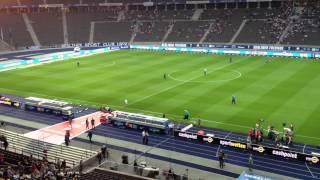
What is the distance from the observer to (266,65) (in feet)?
189

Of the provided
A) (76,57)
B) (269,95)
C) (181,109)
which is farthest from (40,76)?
(269,95)

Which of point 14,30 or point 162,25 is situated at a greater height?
point 162,25

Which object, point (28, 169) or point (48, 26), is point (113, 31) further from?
point (28, 169)

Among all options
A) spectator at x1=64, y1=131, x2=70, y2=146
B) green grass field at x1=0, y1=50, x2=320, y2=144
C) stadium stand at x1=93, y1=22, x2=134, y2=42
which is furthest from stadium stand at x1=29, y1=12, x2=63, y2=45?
spectator at x1=64, y1=131, x2=70, y2=146

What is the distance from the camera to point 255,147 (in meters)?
27.0

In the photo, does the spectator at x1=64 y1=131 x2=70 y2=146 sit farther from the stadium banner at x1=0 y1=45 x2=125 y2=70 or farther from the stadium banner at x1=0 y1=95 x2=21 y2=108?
the stadium banner at x1=0 y1=45 x2=125 y2=70

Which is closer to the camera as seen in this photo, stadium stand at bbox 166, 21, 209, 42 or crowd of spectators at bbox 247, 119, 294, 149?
crowd of spectators at bbox 247, 119, 294, 149

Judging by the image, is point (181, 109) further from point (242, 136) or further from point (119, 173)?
point (119, 173)

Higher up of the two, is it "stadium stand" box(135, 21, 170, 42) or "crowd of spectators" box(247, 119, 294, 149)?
"stadium stand" box(135, 21, 170, 42)

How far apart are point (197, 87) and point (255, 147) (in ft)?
60.1

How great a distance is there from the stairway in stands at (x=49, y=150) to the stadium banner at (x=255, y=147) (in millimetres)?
7368

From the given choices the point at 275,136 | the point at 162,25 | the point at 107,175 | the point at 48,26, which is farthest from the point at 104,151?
the point at 48,26

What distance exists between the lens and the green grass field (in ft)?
114

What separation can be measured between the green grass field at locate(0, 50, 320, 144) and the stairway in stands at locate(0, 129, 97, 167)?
10215mm
